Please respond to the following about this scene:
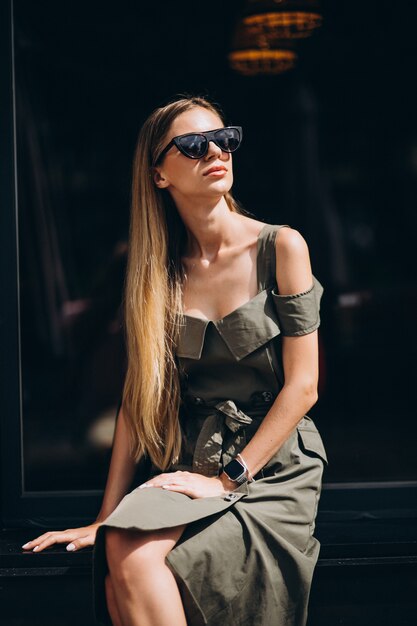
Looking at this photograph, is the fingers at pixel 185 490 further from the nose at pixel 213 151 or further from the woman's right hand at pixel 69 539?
the nose at pixel 213 151

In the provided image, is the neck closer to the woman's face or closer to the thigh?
the woman's face

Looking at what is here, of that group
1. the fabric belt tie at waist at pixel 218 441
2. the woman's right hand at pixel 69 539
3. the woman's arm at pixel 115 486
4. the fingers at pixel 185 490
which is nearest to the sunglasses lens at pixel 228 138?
the fabric belt tie at waist at pixel 218 441

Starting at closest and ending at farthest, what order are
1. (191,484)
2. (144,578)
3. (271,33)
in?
(144,578)
(191,484)
(271,33)

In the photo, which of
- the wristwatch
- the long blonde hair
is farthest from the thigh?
the long blonde hair

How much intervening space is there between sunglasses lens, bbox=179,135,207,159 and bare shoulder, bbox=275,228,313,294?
13.2 inches

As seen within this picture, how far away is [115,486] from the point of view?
281cm

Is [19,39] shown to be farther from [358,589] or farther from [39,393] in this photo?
[358,589]

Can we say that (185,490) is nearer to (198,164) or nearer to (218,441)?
(218,441)

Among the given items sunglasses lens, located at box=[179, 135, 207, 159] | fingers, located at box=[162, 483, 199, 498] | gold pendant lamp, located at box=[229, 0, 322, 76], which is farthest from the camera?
gold pendant lamp, located at box=[229, 0, 322, 76]

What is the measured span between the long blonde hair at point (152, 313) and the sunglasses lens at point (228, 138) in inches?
5.5

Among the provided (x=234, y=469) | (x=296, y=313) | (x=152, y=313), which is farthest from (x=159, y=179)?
(x=234, y=469)

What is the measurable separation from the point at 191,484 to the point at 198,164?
92 cm

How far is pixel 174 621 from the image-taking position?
7.41 ft

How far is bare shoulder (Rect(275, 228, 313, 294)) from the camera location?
2.61 m
